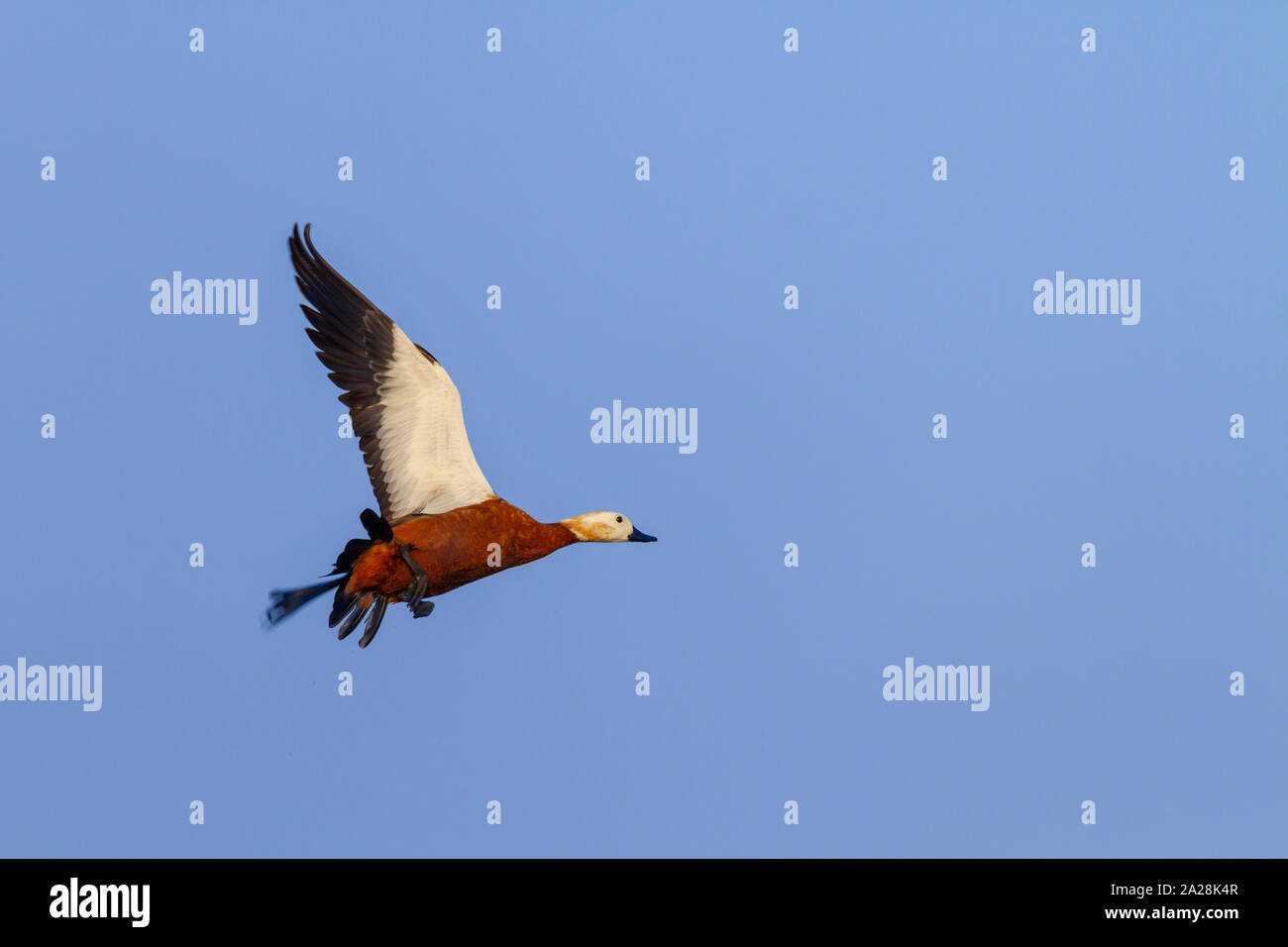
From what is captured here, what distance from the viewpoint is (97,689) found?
44.9 ft

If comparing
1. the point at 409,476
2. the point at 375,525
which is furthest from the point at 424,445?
the point at 375,525

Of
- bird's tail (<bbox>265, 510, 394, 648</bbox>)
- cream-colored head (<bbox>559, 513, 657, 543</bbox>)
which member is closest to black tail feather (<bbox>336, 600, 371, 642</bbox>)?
bird's tail (<bbox>265, 510, 394, 648</bbox>)

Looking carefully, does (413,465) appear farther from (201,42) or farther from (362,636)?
(201,42)

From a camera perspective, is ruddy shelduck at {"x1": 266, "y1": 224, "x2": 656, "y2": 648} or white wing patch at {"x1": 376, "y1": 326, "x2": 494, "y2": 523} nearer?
ruddy shelduck at {"x1": 266, "y1": 224, "x2": 656, "y2": 648}

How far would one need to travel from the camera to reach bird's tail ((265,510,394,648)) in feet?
33.0

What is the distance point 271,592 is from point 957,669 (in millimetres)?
6373

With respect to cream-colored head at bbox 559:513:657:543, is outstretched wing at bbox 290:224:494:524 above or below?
above

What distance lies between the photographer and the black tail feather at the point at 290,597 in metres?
10.0

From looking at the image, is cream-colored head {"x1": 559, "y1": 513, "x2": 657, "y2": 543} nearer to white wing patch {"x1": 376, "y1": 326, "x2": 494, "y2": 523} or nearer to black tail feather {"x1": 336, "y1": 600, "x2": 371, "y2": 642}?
white wing patch {"x1": 376, "y1": 326, "x2": 494, "y2": 523}

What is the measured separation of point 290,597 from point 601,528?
1885 mm

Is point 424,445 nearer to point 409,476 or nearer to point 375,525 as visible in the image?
point 409,476

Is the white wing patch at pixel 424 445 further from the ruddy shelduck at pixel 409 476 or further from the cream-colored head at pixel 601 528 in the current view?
the cream-colored head at pixel 601 528
